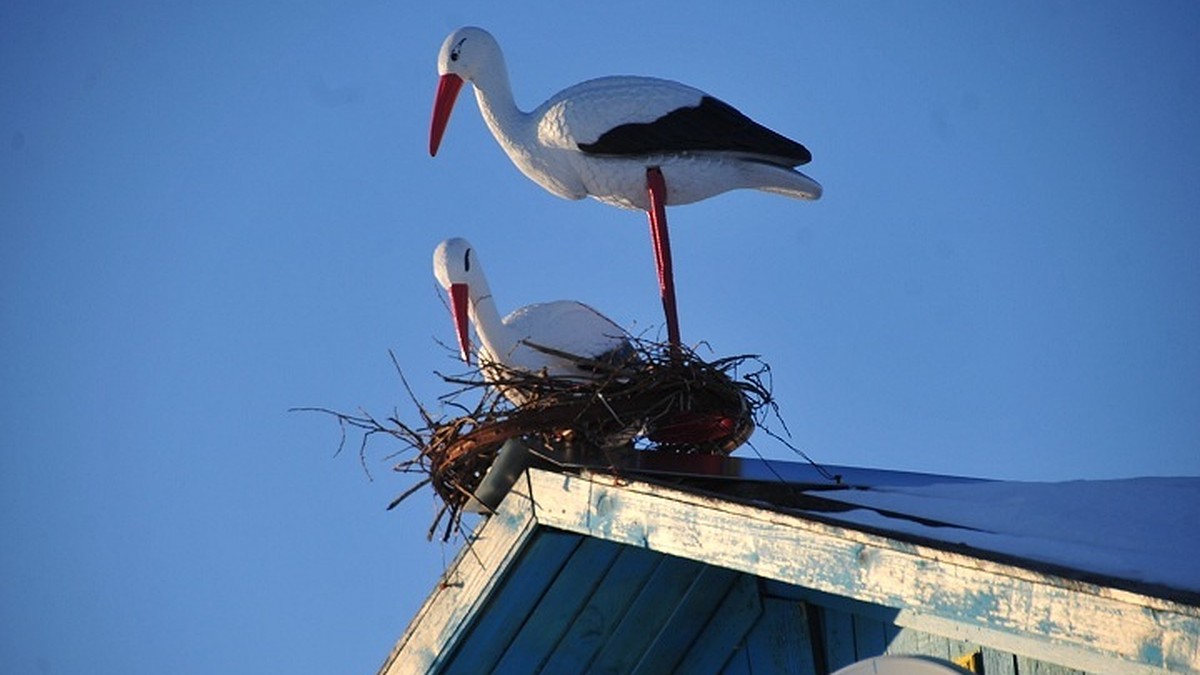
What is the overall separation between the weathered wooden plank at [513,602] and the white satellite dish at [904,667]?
32.7 inches

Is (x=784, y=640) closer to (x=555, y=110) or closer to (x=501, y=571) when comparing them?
(x=501, y=571)

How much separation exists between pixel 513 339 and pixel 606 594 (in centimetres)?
120

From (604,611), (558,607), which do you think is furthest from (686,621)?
(558,607)

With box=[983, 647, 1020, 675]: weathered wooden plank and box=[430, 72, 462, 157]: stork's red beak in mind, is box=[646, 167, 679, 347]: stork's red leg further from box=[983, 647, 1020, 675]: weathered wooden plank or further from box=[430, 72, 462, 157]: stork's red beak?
box=[983, 647, 1020, 675]: weathered wooden plank

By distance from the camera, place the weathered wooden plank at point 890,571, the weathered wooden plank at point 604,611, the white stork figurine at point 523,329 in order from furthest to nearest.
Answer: the white stork figurine at point 523,329, the weathered wooden plank at point 604,611, the weathered wooden plank at point 890,571

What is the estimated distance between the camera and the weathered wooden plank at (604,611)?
475 cm

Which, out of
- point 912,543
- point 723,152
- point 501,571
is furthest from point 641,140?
point 912,543

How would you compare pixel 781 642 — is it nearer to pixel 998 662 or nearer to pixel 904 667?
pixel 998 662

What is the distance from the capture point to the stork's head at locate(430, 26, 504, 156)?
665 centimetres

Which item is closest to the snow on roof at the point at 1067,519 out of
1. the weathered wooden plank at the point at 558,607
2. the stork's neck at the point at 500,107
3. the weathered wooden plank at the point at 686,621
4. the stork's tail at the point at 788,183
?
the weathered wooden plank at the point at 686,621

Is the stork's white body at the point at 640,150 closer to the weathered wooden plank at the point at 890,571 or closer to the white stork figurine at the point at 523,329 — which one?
the white stork figurine at the point at 523,329

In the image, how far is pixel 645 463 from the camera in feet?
15.0

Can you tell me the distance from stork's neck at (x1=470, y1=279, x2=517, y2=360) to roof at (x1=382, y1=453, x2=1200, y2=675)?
1134 mm

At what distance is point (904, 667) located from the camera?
12.8 feet
